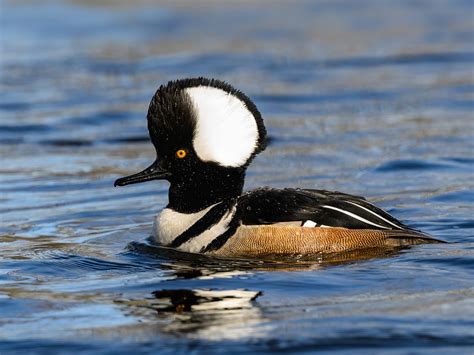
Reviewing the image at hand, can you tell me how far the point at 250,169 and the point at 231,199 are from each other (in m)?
3.93

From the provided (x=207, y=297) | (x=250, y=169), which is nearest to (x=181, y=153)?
(x=207, y=297)

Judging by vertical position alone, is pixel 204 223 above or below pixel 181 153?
below

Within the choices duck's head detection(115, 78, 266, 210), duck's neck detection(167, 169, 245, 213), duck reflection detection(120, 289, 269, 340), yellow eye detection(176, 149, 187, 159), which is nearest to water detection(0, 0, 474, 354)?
duck reflection detection(120, 289, 269, 340)

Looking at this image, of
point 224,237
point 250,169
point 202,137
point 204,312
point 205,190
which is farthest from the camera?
point 250,169

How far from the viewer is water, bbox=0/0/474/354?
6.33 m

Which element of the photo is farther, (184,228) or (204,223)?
(184,228)

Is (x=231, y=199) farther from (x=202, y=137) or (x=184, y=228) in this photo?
(x=202, y=137)

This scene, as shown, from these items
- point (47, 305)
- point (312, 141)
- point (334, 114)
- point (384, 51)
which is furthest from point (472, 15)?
point (47, 305)

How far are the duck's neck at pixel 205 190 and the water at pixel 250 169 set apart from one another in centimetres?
38

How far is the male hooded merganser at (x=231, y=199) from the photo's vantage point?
302 inches

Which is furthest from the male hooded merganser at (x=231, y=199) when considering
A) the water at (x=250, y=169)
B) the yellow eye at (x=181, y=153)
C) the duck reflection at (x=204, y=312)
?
the duck reflection at (x=204, y=312)

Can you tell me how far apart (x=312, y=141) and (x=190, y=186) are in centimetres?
540

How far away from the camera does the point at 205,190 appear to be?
26.8 ft

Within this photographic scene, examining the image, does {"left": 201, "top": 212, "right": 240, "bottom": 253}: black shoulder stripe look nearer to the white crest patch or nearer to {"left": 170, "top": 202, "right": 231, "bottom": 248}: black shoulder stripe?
{"left": 170, "top": 202, "right": 231, "bottom": 248}: black shoulder stripe
